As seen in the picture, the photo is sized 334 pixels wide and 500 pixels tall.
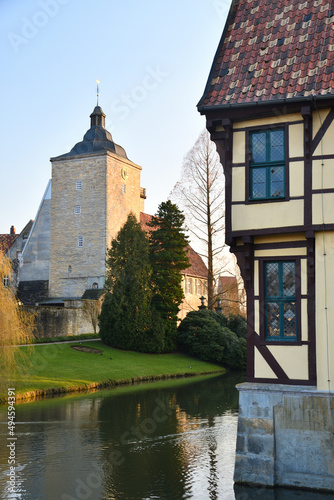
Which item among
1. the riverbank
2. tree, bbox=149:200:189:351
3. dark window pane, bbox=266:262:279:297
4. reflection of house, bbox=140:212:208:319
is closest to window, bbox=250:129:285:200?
dark window pane, bbox=266:262:279:297

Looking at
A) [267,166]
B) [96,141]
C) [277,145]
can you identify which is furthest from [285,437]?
[96,141]

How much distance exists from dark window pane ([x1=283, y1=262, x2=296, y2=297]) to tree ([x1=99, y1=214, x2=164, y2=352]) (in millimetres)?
28669

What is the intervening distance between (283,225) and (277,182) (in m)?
0.85

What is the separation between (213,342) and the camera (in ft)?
132

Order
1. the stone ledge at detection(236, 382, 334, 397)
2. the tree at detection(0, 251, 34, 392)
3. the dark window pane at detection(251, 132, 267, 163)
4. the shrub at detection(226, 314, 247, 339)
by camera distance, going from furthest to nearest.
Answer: the shrub at detection(226, 314, 247, 339) < the tree at detection(0, 251, 34, 392) < the dark window pane at detection(251, 132, 267, 163) < the stone ledge at detection(236, 382, 334, 397)

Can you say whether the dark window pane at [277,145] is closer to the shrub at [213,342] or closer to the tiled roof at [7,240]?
the shrub at [213,342]

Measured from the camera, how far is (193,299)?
211ft

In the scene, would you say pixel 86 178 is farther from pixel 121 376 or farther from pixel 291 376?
pixel 291 376

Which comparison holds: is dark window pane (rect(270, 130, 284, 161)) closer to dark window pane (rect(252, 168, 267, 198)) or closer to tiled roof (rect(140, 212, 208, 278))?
dark window pane (rect(252, 168, 267, 198))

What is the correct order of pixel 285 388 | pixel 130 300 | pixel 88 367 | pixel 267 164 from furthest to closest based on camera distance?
1. pixel 130 300
2. pixel 88 367
3. pixel 267 164
4. pixel 285 388

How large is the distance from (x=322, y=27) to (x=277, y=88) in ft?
5.18

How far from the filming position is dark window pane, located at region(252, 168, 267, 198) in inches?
477

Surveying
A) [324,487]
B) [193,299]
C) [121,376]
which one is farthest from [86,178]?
[324,487]

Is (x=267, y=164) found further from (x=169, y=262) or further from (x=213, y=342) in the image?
(x=169, y=262)
